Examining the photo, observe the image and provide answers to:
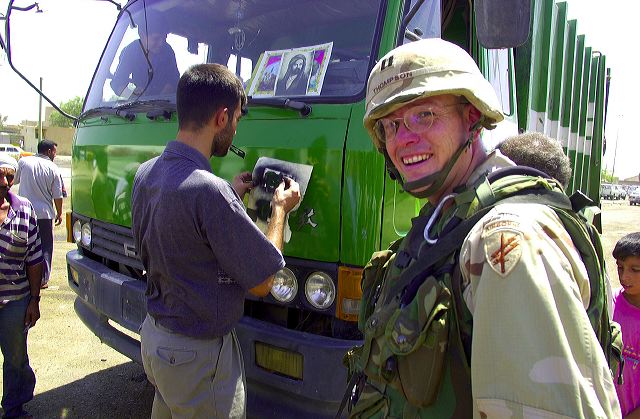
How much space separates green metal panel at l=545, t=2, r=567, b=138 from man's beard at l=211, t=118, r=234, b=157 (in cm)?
298

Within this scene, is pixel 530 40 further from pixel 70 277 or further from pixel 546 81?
pixel 70 277

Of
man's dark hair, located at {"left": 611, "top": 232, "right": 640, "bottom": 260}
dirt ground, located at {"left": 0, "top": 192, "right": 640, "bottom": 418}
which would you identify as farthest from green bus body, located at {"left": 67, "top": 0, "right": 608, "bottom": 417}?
man's dark hair, located at {"left": 611, "top": 232, "right": 640, "bottom": 260}

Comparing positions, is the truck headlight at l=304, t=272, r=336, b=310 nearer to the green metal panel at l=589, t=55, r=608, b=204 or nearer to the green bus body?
the green bus body

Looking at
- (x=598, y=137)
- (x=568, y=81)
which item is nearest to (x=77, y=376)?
(x=568, y=81)

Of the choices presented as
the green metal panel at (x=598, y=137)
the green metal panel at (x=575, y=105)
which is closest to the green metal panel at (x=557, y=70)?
the green metal panel at (x=575, y=105)

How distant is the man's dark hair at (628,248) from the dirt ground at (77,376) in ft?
9.79

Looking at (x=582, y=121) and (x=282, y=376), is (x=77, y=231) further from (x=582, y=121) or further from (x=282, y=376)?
(x=582, y=121)

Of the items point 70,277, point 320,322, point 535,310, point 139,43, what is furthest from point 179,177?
point 70,277

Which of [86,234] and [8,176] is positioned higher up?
[8,176]

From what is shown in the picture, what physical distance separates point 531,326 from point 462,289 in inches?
7.2

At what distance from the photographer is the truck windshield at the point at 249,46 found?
2.42 metres

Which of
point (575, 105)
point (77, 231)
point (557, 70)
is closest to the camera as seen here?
point (77, 231)

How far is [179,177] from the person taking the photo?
184 centimetres

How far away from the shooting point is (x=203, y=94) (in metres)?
1.93
